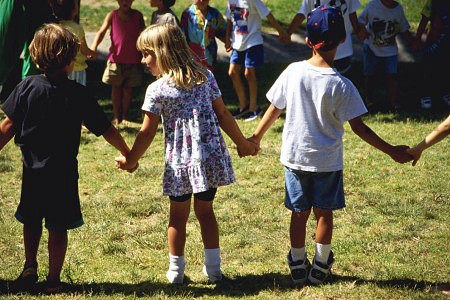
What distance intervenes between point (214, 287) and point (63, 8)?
4.04 m

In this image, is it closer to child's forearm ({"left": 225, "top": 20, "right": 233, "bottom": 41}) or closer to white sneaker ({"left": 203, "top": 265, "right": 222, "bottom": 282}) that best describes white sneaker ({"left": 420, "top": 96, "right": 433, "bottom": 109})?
child's forearm ({"left": 225, "top": 20, "right": 233, "bottom": 41})

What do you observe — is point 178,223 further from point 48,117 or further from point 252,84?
point 252,84

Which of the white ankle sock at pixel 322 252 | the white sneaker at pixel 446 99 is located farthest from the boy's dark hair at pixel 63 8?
the white sneaker at pixel 446 99

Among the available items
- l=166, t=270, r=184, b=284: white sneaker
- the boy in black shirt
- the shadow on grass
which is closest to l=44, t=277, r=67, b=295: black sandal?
the shadow on grass

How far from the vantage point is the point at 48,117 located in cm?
421

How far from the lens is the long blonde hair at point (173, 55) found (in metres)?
4.31

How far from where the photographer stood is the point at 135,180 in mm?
6879

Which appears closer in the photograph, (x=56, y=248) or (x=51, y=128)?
(x=51, y=128)

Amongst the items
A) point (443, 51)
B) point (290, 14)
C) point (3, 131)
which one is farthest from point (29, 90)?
point (290, 14)

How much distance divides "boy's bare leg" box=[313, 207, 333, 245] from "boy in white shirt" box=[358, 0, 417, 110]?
4.99 m

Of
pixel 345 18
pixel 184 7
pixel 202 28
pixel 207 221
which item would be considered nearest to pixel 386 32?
pixel 345 18

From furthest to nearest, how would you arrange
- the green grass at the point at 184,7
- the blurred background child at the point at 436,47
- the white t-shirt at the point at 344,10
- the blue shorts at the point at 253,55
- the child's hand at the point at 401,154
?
the green grass at the point at 184,7
the blurred background child at the point at 436,47
the blue shorts at the point at 253,55
the white t-shirt at the point at 344,10
the child's hand at the point at 401,154

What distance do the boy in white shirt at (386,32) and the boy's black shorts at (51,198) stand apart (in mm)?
5583

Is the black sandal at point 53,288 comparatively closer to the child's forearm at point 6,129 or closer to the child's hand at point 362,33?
the child's forearm at point 6,129
